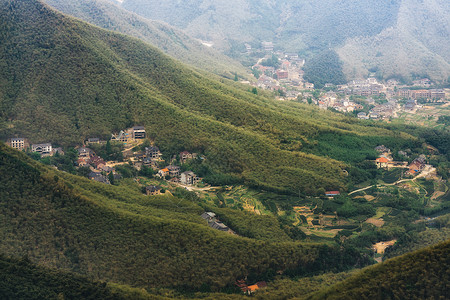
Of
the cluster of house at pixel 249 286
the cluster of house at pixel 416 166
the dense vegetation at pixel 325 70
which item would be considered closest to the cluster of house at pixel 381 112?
the dense vegetation at pixel 325 70

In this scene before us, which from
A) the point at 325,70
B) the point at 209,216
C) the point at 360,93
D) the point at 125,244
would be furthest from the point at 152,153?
the point at 325,70

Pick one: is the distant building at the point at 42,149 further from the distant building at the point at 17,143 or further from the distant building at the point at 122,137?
the distant building at the point at 122,137

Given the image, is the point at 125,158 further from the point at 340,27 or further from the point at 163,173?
the point at 340,27

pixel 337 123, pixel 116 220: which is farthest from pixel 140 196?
pixel 337 123

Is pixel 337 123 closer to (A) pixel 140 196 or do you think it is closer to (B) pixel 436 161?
(B) pixel 436 161

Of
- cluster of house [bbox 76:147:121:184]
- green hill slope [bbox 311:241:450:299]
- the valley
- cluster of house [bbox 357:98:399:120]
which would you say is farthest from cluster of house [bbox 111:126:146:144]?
cluster of house [bbox 357:98:399:120]

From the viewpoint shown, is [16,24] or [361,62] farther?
[361,62]
